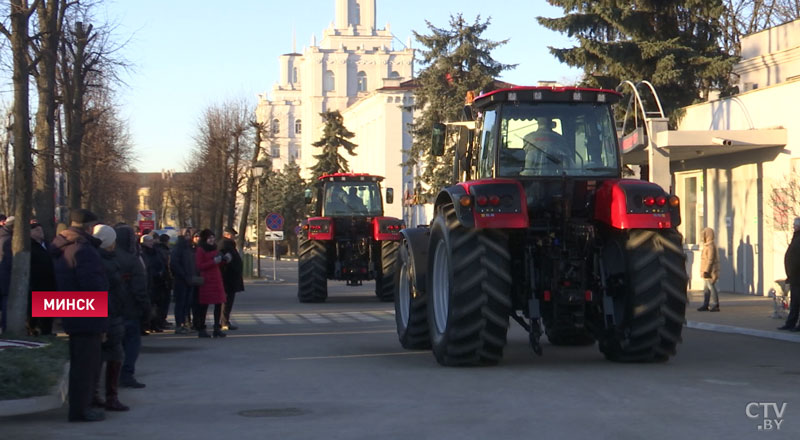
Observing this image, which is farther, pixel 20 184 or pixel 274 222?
pixel 274 222

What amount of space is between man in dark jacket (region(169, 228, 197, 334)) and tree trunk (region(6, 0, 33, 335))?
3382 millimetres

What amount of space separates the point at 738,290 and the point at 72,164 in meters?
17.1

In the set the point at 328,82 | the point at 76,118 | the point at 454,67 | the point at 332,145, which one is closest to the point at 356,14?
the point at 328,82

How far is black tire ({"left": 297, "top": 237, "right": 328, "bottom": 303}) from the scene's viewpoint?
3072 centimetres

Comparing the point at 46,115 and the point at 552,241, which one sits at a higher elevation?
the point at 46,115

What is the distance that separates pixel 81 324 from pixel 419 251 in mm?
6009

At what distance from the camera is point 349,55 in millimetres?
143750

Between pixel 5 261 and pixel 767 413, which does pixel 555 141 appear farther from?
pixel 5 261

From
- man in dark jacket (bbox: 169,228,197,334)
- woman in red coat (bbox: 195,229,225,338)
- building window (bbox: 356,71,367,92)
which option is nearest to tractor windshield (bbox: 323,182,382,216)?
man in dark jacket (bbox: 169,228,197,334)

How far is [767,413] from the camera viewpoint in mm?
9641

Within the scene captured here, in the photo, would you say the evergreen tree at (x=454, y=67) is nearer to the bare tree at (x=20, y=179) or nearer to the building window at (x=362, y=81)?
the bare tree at (x=20, y=179)

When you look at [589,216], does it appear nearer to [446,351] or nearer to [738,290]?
[446,351]

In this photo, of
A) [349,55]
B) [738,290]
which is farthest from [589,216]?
[349,55]

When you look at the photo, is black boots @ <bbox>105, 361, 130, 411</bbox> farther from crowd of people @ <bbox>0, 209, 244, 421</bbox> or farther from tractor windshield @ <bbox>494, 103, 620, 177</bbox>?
tractor windshield @ <bbox>494, 103, 620, 177</bbox>
